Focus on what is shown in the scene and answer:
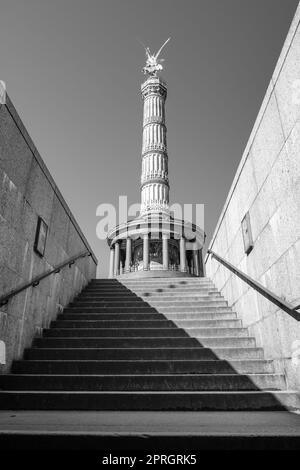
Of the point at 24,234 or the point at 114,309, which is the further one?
the point at 114,309

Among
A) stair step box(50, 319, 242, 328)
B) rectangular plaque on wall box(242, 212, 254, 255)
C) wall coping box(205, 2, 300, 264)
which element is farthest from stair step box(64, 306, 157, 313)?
wall coping box(205, 2, 300, 264)

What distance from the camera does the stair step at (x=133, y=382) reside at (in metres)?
3.78

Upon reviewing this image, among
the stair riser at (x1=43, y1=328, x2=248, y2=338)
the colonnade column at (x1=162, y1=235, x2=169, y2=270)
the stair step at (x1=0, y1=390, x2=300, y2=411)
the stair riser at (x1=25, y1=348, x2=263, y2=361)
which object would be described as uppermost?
the colonnade column at (x1=162, y1=235, x2=169, y2=270)

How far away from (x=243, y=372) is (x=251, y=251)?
1855 mm

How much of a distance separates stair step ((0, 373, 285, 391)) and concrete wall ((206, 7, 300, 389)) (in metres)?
0.61

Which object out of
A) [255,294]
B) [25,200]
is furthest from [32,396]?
[255,294]

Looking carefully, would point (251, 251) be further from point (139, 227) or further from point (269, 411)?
point (139, 227)

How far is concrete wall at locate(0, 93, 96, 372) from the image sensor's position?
13.7 ft

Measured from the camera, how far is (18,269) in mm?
4520

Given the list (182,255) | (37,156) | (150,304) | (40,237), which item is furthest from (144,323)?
(182,255)

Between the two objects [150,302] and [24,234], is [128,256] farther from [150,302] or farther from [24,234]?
[24,234]

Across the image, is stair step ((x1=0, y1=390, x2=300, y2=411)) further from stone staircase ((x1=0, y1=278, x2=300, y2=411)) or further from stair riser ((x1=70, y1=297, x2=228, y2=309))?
stair riser ((x1=70, y1=297, x2=228, y2=309))

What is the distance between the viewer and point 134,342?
4973 millimetres

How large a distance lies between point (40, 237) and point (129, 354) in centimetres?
246
